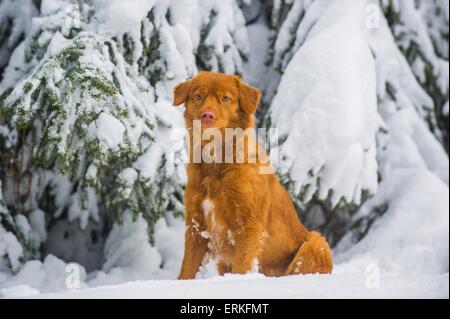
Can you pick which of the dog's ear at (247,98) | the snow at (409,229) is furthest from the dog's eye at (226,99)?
the snow at (409,229)

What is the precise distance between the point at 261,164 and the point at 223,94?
21.6 inches

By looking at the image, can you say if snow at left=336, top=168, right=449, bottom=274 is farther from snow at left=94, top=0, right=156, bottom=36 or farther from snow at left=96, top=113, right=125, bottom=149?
snow at left=94, top=0, right=156, bottom=36

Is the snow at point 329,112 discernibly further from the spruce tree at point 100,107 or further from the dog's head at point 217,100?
the dog's head at point 217,100

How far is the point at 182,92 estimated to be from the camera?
3912mm

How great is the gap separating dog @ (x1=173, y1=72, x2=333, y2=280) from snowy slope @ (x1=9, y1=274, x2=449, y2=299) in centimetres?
62

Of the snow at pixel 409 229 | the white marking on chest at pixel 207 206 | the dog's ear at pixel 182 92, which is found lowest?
the snow at pixel 409 229

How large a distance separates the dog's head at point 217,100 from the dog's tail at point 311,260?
939mm

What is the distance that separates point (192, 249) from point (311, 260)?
0.83 metres

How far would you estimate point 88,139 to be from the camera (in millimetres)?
4043

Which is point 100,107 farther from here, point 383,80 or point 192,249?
point 383,80

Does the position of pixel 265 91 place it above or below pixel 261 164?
above

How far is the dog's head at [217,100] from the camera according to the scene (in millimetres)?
3742

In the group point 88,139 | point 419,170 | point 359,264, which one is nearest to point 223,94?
point 88,139
